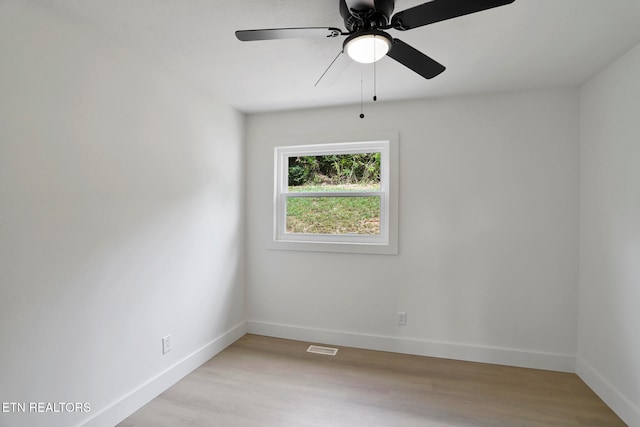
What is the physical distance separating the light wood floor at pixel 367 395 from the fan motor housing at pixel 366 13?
7.18 ft

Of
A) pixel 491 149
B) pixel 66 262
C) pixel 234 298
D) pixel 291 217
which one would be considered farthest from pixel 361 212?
pixel 66 262

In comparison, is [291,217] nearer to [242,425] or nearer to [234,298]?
[234,298]

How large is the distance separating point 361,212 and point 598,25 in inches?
81.9

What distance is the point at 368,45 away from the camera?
1430 mm

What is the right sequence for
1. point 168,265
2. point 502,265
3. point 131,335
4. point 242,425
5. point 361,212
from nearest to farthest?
point 242,425 < point 131,335 < point 168,265 < point 502,265 < point 361,212

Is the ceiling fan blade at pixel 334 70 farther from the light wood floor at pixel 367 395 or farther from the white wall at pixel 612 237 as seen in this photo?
the light wood floor at pixel 367 395

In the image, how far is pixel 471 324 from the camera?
2.75m

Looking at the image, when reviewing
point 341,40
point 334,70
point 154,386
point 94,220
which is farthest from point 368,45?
point 154,386

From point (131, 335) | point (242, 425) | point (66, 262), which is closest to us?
point (66, 262)

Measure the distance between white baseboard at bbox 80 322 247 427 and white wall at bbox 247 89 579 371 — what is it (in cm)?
70

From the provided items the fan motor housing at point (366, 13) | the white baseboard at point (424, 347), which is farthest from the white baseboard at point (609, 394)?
the fan motor housing at point (366, 13)

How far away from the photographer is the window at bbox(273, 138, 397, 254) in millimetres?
3064

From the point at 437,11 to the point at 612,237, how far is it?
1.99 m

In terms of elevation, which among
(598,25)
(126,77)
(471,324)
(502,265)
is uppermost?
(598,25)
